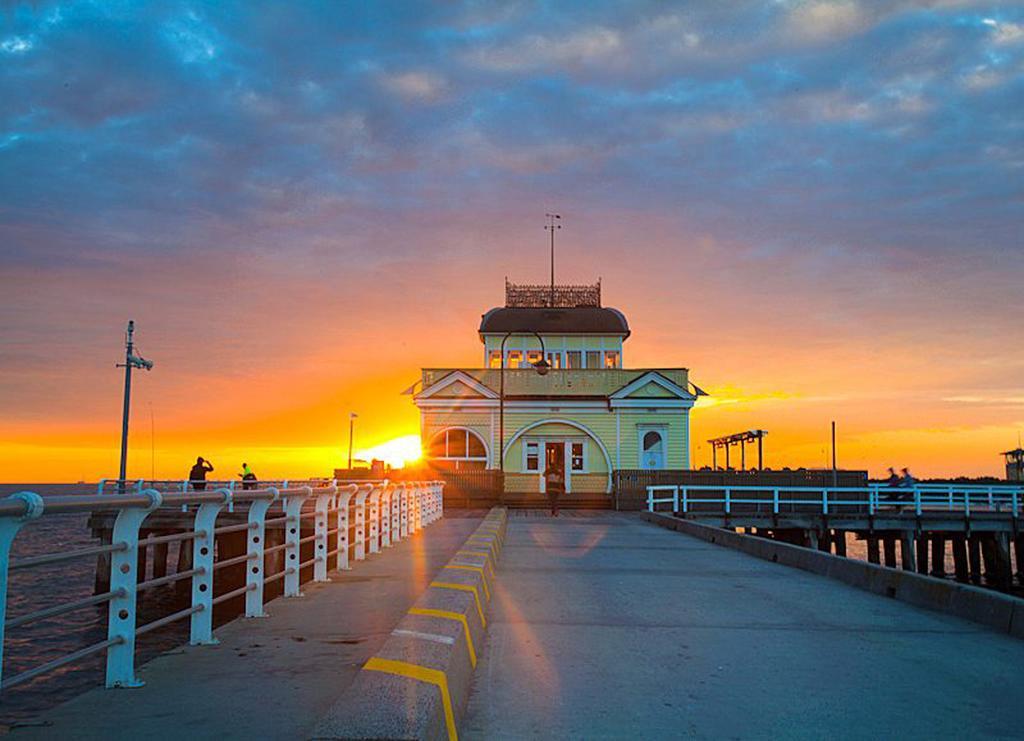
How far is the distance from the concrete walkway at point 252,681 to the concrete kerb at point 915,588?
587 cm

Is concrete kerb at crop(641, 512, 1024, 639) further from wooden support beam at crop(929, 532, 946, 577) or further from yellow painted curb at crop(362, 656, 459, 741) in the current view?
wooden support beam at crop(929, 532, 946, 577)

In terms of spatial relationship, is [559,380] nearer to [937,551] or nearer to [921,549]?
[921,549]

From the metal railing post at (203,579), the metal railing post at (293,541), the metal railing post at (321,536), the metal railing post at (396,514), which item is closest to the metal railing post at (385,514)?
the metal railing post at (396,514)

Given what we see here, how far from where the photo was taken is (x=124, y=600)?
18.9ft

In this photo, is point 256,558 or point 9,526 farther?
point 256,558

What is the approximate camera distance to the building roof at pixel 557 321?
157 ft

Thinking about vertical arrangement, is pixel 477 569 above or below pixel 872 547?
above

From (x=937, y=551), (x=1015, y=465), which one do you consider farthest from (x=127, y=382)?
(x=1015, y=465)

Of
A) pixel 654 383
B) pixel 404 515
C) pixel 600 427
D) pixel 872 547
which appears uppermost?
pixel 654 383

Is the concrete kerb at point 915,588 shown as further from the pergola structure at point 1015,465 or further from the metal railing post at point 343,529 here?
the pergola structure at point 1015,465

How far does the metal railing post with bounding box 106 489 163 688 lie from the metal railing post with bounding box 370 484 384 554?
9.54 metres

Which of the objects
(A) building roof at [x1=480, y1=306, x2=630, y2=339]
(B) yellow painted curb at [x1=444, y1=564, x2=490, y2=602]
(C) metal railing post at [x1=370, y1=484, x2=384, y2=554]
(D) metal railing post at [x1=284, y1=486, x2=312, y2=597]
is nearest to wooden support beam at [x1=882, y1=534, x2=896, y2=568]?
(A) building roof at [x1=480, y1=306, x2=630, y2=339]

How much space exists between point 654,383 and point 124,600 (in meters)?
38.3

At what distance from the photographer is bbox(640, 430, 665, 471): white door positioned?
43.2 metres
